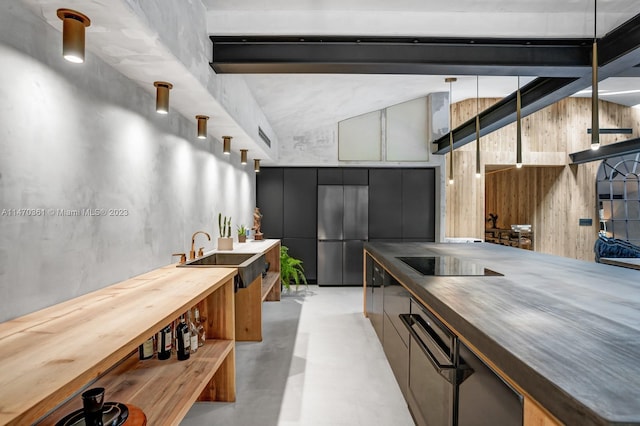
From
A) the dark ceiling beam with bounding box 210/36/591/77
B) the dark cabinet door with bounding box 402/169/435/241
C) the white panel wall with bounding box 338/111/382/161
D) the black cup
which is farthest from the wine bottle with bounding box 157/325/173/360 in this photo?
the dark cabinet door with bounding box 402/169/435/241

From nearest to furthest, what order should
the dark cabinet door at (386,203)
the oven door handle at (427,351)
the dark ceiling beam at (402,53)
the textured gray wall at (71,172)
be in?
1. the textured gray wall at (71,172)
2. the oven door handle at (427,351)
3. the dark ceiling beam at (402,53)
4. the dark cabinet door at (386,203)

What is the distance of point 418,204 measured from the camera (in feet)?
20.1

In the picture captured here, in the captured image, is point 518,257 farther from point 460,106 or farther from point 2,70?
point 460,106

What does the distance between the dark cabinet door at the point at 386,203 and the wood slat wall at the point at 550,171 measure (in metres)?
Answer: 1.11

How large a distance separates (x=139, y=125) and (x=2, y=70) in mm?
964

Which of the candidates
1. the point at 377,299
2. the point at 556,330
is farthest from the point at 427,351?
the point at 377,299

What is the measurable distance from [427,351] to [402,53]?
6.84 feet

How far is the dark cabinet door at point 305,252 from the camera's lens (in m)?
6.18

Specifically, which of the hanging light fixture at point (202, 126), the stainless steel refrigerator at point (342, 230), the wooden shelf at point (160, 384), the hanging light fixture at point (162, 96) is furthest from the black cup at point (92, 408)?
the stainless steel refrigerator at point (342, 230)

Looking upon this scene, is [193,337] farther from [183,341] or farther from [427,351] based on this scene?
[427,351]

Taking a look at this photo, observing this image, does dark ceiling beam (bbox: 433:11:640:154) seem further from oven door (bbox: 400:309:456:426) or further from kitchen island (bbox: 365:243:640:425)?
oven door (bbox: 400:309:456:426)

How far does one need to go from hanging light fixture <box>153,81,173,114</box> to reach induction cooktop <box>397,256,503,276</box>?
1.96m

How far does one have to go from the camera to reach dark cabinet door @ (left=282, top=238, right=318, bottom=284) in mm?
6184

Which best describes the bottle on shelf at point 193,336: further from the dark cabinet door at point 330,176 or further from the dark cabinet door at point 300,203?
the dark cabinet door at point 330,176
